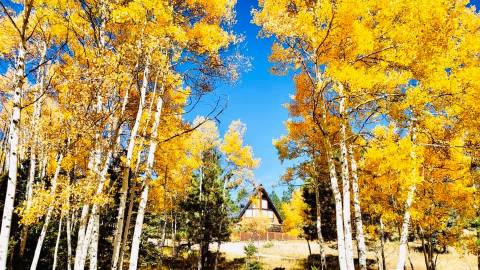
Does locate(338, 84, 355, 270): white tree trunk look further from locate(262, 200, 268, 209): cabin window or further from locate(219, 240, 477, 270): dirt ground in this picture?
locate(262, 200, 268, 209): cabin window

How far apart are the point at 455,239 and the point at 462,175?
7.04ft

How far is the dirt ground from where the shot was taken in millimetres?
24844

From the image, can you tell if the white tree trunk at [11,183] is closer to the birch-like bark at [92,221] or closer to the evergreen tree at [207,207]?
the birch-like bark at [92,221]

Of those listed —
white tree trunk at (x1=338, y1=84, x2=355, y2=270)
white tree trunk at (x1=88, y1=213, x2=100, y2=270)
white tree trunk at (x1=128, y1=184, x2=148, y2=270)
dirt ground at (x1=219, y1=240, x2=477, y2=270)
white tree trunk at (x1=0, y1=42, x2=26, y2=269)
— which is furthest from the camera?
dirt ground at (x1=219, y1=240, x2=477, y2=270)

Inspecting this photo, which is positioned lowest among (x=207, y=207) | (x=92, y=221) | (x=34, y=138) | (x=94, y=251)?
(x=94, y=251)

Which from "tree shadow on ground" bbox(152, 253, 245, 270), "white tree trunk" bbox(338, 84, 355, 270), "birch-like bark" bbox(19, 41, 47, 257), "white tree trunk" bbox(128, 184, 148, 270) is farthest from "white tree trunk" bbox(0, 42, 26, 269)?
"tree shadow on ground" bbox(152, 253, 245, 270)

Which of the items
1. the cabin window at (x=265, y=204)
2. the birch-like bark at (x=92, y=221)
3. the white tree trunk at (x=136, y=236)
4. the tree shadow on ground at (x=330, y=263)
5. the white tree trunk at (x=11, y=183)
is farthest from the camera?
the cabin window at (x=265, y=204)

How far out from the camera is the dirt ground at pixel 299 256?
2484 centimetres

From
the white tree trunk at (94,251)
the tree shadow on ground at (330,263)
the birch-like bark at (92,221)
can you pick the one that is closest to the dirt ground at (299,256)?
the tree shadow on ground at (330,263)

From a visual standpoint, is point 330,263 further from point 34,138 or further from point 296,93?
point 34,138

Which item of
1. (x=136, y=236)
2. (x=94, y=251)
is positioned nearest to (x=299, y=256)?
(x=136, y=236)

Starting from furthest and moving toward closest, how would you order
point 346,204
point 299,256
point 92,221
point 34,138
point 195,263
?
point 299,256 → point 195,263 → point 34,138 → point 346,204 → point 92,221

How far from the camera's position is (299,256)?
2836 cm

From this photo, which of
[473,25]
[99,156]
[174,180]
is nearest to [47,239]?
[174,180]
